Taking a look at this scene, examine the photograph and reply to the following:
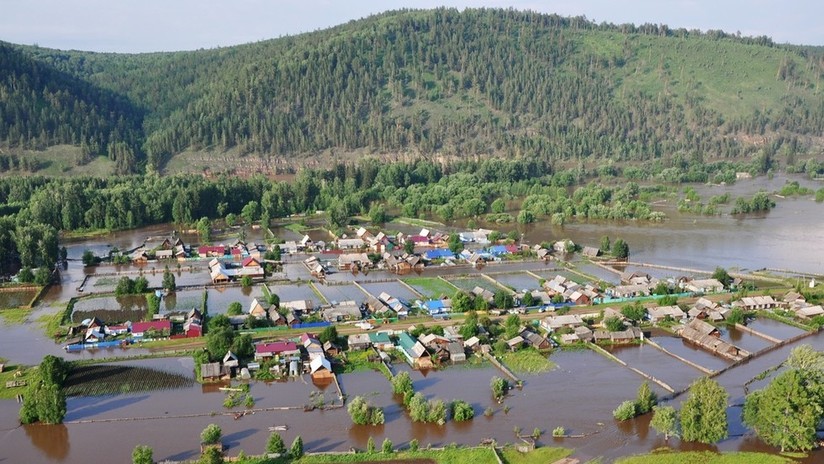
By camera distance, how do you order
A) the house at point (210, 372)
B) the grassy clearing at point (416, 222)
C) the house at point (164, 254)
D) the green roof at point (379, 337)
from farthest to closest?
the grassy clearing at point (416, 222)
the house at point (164, 254)
the green roof at point (379, 337)
the house at point (210, 372)

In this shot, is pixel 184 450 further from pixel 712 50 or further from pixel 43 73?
pixel 712 50

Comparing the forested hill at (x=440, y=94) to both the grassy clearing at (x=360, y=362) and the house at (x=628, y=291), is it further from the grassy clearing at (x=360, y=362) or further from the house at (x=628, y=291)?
the house at (x=628, y=291)

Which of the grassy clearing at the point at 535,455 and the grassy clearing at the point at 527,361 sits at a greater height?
the grassy clearing at the point at 527,361

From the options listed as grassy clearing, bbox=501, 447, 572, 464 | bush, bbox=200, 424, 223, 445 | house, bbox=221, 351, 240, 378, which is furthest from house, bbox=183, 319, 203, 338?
grassy clearing, bbox=501, 447, 572, 464

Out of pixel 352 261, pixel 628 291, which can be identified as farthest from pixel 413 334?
pixel 352 261

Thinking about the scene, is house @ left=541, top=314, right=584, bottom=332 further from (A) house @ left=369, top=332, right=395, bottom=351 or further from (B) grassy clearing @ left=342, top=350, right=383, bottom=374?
(B) grassy clearing @ left=342, top=350, right=383, bottom=374

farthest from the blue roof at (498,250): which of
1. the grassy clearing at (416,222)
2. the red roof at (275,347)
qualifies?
the red roof at (275,347)

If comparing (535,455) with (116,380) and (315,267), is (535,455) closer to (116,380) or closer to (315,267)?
(116,380)
